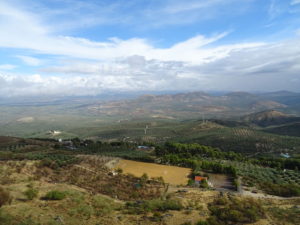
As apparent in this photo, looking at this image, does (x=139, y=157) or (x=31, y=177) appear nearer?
(x=31, y=177)

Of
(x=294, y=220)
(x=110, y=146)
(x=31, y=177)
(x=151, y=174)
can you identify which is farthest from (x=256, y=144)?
(x=31, y=177)

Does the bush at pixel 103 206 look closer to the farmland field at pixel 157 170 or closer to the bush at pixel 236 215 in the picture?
the bush at pixel 236 215

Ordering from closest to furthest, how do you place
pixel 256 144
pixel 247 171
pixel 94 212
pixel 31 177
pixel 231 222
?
pixel 231 222, pixel 94 212, pixel 31 177, pixel 247 171, pixel 256 144

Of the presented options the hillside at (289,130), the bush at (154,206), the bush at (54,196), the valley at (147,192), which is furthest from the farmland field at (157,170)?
the hillside at (289,130)

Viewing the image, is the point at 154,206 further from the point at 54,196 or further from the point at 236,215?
the point at 54,196

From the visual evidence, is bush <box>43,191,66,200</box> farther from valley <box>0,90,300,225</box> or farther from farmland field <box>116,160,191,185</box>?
farmland field <box>116,160,191,185</box>

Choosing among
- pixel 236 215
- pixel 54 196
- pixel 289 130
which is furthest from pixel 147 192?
pixel 289 130

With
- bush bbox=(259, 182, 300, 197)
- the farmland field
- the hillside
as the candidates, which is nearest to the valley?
the farmland field

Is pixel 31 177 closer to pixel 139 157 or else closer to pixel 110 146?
pixel 139 157
